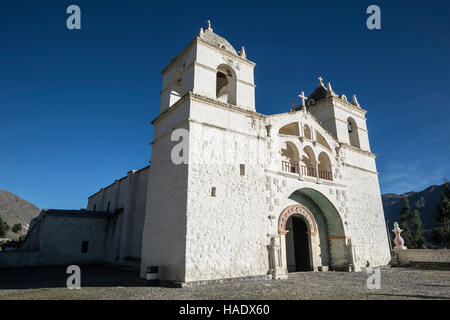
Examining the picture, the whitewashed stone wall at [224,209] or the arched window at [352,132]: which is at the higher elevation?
the arched window at [352,132]

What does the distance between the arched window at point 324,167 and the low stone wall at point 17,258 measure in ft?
75.0

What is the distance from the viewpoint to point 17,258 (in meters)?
21.0

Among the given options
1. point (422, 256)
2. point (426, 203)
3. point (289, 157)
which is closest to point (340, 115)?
point (289, 157)

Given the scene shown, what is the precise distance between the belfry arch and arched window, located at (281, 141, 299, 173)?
4.87 ft

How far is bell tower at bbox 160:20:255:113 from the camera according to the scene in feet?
43.8

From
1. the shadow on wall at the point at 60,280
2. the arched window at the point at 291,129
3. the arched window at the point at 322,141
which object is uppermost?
the arched window at the point at 291,129

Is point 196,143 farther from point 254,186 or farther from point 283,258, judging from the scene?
point 283,258

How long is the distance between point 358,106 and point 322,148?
710 centimetres

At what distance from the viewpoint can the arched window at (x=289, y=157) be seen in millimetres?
15555

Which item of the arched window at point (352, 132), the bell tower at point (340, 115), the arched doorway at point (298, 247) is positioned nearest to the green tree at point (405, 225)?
the bell tower at point (340, 115)

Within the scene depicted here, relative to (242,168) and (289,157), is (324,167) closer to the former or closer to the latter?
(289,157)

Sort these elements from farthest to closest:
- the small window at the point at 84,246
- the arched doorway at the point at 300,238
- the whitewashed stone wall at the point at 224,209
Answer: the small window at the point at 84,246 < the arched doorway at the point at 300,238 < the whitewashed stone wall at the point at 224,209

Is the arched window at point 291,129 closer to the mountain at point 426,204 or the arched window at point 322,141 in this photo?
the arched window at point 322,141
